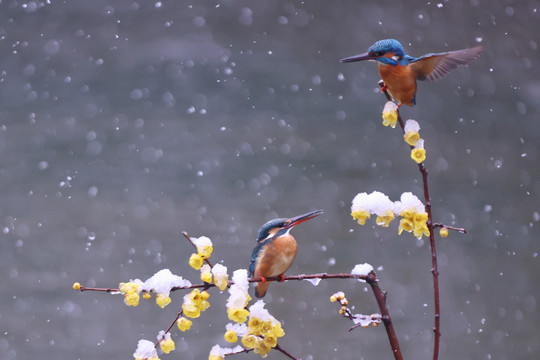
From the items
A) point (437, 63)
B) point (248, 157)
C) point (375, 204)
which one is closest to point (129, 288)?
point (375, 204)

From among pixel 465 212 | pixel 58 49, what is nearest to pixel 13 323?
pixel 58 49

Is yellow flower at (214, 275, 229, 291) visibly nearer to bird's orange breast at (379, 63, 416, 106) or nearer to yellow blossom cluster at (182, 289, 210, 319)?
yellow blossom cluster at (182, 289, 210, 319)

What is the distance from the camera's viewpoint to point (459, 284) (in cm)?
158

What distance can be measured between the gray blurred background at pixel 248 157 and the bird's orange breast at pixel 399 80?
1.09 meters

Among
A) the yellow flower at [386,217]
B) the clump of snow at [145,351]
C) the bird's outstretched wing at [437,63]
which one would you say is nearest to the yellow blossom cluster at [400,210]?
the yellow flower at [386,217]

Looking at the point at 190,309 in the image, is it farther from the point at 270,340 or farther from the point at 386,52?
the point at 386,52

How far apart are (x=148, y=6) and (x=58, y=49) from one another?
28 cm

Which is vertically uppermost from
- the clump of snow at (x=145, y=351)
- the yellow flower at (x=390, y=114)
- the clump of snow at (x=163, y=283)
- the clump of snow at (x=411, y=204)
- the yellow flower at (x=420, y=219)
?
the yellow flower at (x=390, y=114)

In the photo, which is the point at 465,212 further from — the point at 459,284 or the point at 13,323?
the point at 13,323

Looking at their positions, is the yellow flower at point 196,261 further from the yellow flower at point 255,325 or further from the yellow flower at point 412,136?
the yellow flower at point 412,136

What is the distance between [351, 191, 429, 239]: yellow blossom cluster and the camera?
448 millimetres

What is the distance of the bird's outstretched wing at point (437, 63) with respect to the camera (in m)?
0.45

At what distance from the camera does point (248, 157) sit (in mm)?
1566

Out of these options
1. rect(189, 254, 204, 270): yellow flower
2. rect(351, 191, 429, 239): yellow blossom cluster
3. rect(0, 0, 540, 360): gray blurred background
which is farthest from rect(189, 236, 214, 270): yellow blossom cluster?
rect(0, 0, 540, 360): gray blurred background
